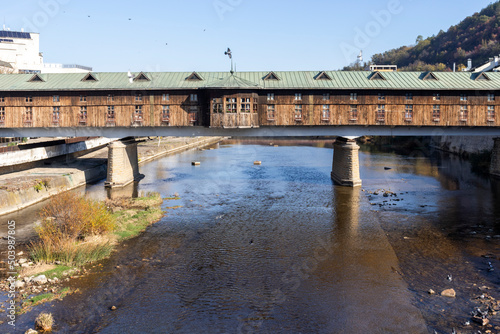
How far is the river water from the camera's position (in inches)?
664

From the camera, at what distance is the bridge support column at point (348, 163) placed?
4462cm

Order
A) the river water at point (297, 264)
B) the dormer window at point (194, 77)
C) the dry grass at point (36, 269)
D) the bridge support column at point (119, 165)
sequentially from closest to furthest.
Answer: the river water at point (297, 264) → the dry grass at point (36, 269) → the bridge support column at point (119, 165) → the dormer window at point (194, 77)

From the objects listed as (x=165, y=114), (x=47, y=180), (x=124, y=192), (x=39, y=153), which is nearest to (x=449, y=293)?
(x=124, y=192)

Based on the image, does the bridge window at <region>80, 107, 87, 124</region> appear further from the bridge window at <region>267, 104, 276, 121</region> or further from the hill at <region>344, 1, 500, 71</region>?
the hill at <region>344, 1, 500, 71</region>

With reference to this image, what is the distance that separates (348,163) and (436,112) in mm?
10528

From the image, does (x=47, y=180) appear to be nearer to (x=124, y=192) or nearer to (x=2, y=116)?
(x=124, y=192)

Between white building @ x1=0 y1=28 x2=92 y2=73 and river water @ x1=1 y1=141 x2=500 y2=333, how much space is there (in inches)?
3923

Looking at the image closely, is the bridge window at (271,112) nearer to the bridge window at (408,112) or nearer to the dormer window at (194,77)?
the dormer window at (194,77)

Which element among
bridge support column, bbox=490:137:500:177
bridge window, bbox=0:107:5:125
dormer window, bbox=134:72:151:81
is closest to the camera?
bridge window, bbox=0:107:5:125

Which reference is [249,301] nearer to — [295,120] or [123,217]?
[123,217]

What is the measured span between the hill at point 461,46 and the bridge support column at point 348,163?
79.0 metres

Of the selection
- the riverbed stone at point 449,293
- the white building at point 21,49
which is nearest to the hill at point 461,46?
the riverbed stone at point 449,293

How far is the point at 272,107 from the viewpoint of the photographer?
44.6 meters

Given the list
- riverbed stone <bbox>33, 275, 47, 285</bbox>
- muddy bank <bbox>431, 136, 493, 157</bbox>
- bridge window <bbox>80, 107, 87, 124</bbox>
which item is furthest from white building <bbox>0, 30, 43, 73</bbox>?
riverbed stone <bbox>33, 275, 47, 285</bbox>
